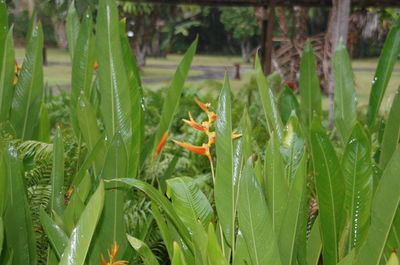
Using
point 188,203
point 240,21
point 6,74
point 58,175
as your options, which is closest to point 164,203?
point 188,203

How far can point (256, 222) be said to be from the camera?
1.85 ft

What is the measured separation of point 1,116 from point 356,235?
608mm

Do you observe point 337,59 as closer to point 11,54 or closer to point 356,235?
point 356,235

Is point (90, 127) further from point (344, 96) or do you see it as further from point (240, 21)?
point (240, 21)

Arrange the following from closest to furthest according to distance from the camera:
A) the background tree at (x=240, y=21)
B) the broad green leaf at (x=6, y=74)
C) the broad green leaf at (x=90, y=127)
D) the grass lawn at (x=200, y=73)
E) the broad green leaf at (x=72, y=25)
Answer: the broad green leaf at (x=90, y=127) < the broad green leaf at (x=6, y=74) < the broad green leaf at (x=72, y=25) < the grass lawn at (x=200, y=73) < the background tree at (x=240, y=21)

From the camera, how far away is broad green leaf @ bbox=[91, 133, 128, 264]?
679 millimetres

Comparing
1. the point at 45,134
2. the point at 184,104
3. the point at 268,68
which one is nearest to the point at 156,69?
the point at 268,68

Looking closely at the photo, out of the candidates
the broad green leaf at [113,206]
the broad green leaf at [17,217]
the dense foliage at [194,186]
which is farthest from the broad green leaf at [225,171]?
the broad green leaf at [17,217]

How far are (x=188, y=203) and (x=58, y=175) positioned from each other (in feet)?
0.55

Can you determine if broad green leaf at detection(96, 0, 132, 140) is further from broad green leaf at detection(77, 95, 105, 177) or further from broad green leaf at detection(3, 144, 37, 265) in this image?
broad green leaf at detection(3, 144, 37, 265)

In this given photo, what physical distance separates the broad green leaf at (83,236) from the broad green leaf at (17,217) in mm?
153

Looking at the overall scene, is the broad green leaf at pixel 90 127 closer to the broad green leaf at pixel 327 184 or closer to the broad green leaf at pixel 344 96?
the broad green leaf at pixel 327 184

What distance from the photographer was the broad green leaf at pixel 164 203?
0.63 m

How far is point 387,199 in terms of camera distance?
58 cm
